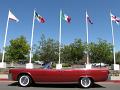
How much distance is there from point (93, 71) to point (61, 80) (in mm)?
1782

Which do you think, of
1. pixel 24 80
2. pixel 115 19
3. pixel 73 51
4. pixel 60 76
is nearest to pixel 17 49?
pixel 73 51

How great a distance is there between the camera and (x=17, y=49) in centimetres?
4884

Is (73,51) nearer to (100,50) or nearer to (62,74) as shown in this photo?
(100,50)

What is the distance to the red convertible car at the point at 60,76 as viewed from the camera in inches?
599

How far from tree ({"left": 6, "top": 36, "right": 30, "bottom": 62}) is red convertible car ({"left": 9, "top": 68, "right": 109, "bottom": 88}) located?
33053 millimetres

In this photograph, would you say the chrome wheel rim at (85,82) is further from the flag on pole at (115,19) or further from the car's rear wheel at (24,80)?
the flag on pole at (115,19)

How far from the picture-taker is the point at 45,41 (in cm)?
4019

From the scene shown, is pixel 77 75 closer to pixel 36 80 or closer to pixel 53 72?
pixel 53 72

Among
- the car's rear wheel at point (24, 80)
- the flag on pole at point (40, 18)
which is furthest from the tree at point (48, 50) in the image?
the car's rear wheel at point (24, 80)

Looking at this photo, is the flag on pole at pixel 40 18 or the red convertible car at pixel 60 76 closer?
the red convertible car at pixel 60 76

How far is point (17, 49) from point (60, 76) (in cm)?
3438

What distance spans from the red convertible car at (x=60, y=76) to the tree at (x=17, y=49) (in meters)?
33.1

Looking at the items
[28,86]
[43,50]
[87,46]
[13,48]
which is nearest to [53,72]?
[28,86]

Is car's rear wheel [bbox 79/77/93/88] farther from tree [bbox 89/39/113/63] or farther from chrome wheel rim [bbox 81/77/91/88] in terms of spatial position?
tree [bbox 89/39/113/63]
